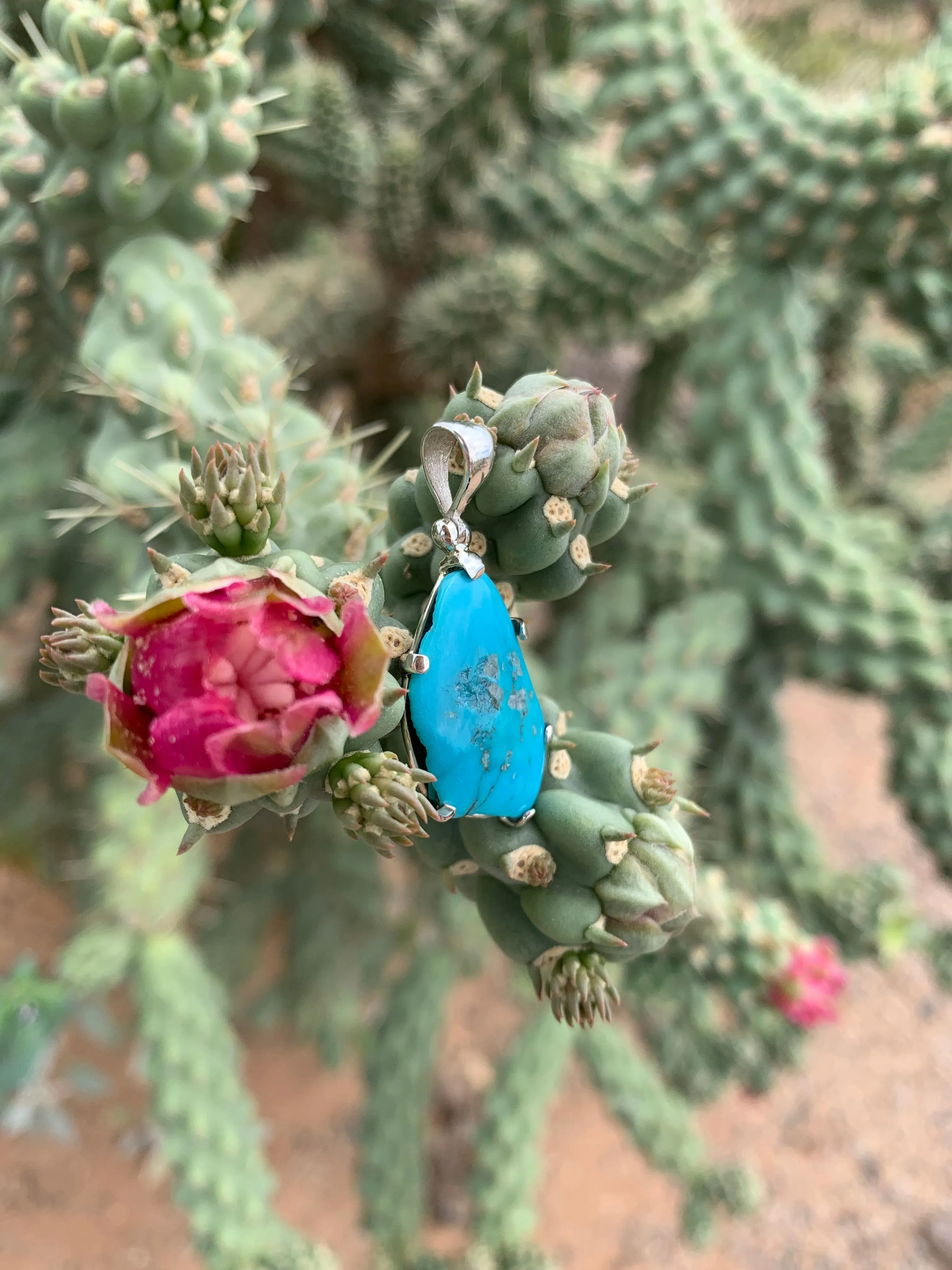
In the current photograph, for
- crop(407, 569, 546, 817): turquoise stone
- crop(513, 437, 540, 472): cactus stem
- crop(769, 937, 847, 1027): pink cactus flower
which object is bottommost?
crop(769, 937, 847, 1027): pink cactus flower

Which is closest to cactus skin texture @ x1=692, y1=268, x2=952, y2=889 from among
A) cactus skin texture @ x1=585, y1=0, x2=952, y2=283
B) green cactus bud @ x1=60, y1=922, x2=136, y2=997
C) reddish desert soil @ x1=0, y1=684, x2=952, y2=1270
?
cactus skin texture @ x1=585, y1=0, x2=952, y2=283

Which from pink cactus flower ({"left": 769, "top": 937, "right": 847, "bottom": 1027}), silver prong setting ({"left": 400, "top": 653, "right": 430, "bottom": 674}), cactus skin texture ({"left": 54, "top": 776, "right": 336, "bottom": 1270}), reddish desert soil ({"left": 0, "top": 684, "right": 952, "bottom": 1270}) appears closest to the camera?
silver prong setting ({"left": 400, "top": 653, "right": 430, "bottom": 674})

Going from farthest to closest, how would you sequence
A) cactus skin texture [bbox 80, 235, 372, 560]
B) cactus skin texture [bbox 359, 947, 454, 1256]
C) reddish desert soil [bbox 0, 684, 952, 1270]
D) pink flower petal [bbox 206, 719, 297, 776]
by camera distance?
reddish desert soil [bbox 0, 684, 952, 1270] → cactus skin texture [bbox 359, 947, 454, 1256] → cactus skin texture [bbox 80, 235, 372, 560] → pink flower petal [bbox 206, 719, 297, 776]

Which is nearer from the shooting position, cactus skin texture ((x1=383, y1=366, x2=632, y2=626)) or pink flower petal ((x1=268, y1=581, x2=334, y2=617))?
pink flower petal ((x1=268, y1=581, x2=334, y2=617))

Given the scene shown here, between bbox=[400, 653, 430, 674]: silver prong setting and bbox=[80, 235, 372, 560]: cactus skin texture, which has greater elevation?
bbox=[400, 653, 430, 674]: silver prong setting

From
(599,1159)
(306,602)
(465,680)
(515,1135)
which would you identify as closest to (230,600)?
(306,602)

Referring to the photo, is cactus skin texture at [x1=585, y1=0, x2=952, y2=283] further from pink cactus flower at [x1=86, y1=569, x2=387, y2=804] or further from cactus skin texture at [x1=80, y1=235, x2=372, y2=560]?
pink cactus flower at [x1=86, y1=569, x2=387, y2=804]

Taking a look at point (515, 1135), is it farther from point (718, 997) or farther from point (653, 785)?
point (653, 785)
